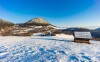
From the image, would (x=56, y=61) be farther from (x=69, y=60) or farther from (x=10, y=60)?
(x=10, y=60)

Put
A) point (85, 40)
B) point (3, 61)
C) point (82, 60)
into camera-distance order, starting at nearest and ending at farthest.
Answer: point (3, 61) < point (82, 60) < point (85, 40)

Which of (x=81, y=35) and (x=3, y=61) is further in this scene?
(x=81, y=35)

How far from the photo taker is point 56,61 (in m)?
7.71

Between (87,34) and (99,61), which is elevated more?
(87,34)

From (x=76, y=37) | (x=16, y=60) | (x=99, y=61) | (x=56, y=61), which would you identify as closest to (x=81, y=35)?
(x=76, y=37)

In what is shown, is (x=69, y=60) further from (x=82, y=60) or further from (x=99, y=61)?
(x=99, y=61)

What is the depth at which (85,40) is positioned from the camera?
62.5 ft

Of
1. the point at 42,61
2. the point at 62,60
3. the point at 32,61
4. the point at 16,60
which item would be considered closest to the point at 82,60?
the point at 62,60

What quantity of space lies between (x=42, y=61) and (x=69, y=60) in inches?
77.0

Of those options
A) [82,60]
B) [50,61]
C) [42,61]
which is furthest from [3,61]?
[82,60]

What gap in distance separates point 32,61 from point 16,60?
1.18 m

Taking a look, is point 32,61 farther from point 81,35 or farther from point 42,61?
point 81,35

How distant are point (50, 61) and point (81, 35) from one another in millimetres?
12839

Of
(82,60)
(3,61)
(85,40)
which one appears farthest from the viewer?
(85,40)
